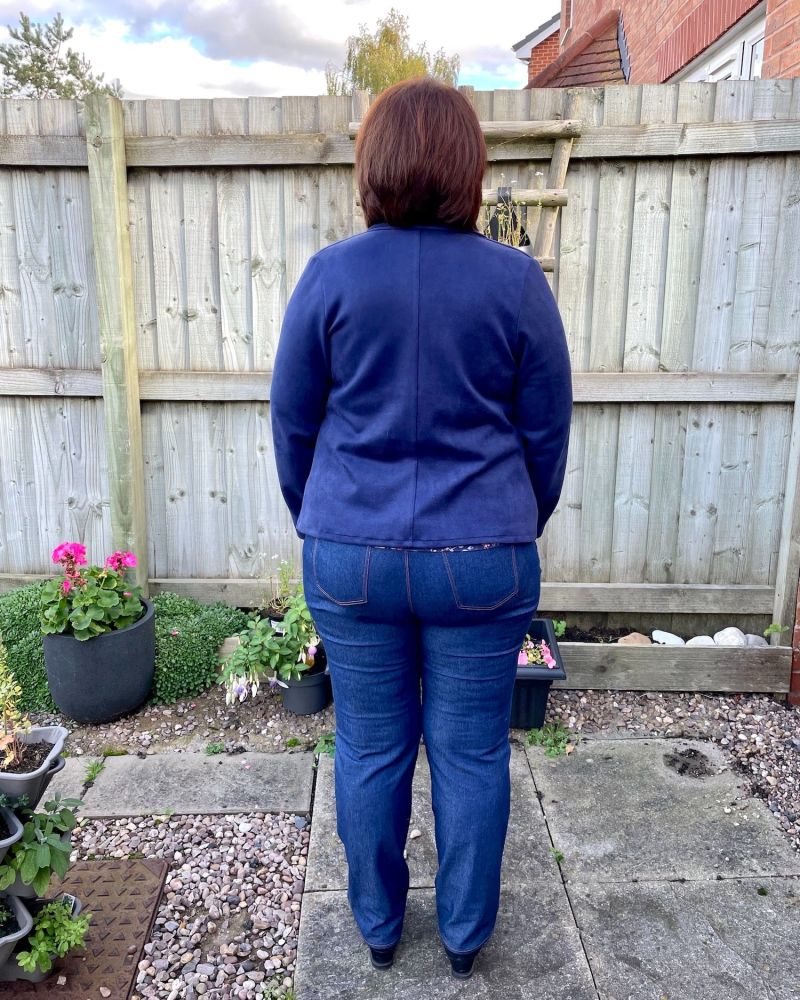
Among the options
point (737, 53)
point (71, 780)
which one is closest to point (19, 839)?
point (71, 780)

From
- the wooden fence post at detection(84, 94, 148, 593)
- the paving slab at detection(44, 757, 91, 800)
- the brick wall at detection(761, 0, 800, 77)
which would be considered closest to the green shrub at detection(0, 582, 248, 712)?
the wooden fence post at detection(84, 94, 148, 593)

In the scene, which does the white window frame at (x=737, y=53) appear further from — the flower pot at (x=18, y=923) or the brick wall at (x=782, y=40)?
the flower pot at (x=18, y=923)

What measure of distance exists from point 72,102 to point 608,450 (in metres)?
2.52

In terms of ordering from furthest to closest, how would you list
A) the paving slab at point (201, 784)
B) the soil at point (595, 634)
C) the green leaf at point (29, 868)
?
the soil at point (595, 634)
the paving slab at point (201, 784)
the green leaf at point (29, 868)

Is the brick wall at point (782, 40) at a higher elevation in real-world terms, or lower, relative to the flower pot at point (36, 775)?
higher

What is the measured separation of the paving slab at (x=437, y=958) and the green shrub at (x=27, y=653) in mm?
1604

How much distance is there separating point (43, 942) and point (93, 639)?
50.5 inches

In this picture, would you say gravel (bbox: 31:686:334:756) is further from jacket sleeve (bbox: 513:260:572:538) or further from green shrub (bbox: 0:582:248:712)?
jacket sleeve (bbox: 513:260:572:538)

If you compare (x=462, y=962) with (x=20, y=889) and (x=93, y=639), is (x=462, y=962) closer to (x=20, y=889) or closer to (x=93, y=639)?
(x=20, y=889)

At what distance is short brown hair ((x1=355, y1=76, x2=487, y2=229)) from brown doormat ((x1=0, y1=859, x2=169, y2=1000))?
1.81 meters

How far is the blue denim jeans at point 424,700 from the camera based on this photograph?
1.53 metres

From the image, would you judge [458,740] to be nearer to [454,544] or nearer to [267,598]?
[454,544]

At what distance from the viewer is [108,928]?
2.04 m

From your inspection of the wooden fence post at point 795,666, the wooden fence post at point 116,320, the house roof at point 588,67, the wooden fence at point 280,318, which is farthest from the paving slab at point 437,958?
the house roof at point 588,67
